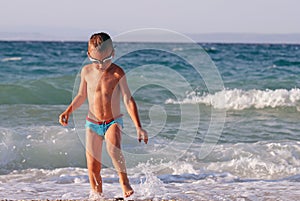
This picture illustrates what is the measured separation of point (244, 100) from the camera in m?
11.1

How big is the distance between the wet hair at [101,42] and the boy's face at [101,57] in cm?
2

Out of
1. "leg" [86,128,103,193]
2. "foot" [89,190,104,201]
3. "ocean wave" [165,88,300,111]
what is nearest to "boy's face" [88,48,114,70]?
"leg" [86,128,103,193]

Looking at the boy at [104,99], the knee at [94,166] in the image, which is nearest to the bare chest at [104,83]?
the boy at [104,99]

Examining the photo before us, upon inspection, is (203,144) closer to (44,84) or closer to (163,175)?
(163,175)

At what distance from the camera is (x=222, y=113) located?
10.3 metres

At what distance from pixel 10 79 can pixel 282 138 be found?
1083cm

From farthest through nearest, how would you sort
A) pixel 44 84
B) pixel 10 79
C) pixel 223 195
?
pixel 10 79, pixel 44 84, pixel 223 195

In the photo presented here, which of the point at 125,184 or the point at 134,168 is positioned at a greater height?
the point at 125,184

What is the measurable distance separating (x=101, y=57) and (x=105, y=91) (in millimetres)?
260

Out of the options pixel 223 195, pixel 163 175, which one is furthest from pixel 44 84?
pixel 223 195

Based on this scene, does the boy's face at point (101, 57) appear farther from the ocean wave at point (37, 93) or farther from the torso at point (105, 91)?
the ocean wave at point (37, 93)

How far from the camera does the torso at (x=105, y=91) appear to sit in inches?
144

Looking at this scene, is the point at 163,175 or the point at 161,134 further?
the point at 161,134

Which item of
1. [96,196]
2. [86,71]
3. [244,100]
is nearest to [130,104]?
[86,71]
